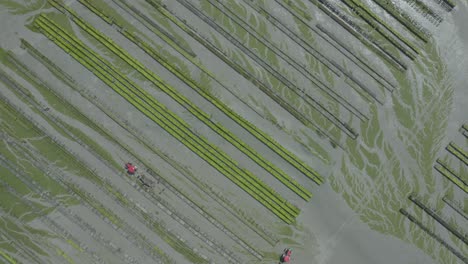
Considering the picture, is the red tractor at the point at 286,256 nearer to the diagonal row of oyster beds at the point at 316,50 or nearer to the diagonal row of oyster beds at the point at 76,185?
the diagonal row of oyster beds at the point at 76,185

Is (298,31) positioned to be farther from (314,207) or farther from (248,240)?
(248,240)

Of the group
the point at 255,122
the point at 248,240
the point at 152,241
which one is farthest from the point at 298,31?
the point at 152,241

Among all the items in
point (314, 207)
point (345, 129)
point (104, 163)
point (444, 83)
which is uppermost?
point (444, 83)

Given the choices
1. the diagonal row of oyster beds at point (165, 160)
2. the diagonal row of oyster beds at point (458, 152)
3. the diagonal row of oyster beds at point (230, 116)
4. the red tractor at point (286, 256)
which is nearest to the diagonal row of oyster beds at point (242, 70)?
the diagonal row of oyster beds at point (230, 116)

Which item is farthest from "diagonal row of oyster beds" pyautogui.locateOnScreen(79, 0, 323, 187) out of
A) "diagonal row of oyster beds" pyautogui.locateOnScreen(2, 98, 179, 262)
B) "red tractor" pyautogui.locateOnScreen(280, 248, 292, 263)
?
"diagonal row of oyster beds" pyautogui.locateOnScreen(2, 98, 179, 262)

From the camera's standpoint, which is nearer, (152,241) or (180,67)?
(152,241)

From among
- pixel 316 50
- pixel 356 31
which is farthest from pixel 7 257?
pixel 356 31

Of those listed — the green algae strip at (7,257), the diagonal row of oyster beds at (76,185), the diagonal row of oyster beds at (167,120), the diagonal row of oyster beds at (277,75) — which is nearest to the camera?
the green algae strip at (7,257)
